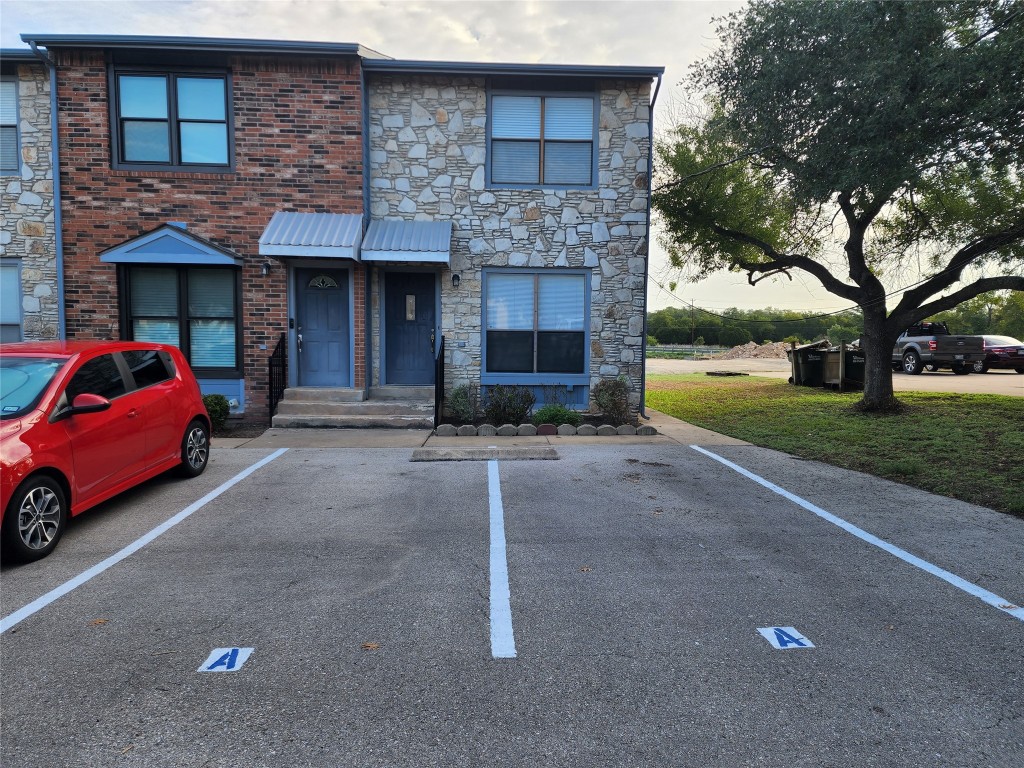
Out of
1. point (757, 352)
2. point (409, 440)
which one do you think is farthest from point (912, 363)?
point (409, 440)

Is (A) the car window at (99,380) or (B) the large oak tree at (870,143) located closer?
(A) the car window at (99,380)

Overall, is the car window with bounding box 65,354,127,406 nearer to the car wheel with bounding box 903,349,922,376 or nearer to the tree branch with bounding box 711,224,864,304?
the tree branch with bounding box 711,224,864,304

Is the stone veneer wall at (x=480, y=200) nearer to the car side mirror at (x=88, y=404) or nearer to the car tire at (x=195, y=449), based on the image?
the car tire at (x=195, y=449)

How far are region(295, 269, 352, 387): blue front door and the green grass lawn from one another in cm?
660

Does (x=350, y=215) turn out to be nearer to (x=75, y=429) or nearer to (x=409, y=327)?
(x=409, y=327)

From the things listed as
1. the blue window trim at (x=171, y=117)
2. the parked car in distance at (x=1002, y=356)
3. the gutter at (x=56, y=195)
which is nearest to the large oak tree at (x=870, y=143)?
the blue window trim at (x=171, y=117)

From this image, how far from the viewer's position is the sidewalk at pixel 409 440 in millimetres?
8766

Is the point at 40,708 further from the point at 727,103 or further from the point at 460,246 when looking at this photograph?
the point at 727,103

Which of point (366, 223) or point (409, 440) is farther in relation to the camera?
point (366, 223)

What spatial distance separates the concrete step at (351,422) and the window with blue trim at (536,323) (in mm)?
1870

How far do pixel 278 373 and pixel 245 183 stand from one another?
3.27 metres

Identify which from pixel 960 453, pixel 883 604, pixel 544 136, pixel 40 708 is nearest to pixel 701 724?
pixel 883 604

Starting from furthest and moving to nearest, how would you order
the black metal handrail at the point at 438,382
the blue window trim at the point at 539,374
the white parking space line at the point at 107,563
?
the blue window trim at the point at 539,374 < the black metal handrail at the point at 438,382 < the white parking space line at the point at 107,563

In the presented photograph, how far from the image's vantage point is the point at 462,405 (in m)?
10.6
